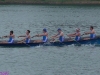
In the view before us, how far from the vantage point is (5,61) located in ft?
149

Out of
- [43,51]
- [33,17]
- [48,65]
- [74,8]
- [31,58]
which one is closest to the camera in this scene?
[48,65]

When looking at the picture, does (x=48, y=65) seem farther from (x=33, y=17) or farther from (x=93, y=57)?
(x=33, y=17)

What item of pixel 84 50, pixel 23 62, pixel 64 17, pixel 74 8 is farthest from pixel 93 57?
pixel 74 8

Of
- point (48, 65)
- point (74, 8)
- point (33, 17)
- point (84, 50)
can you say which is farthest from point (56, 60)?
point (74, 8)

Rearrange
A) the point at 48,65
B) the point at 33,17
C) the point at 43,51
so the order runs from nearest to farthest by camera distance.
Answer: the point at 48,65 < the point at 43,51 < the point at 33,17

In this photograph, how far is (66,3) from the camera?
123 meters

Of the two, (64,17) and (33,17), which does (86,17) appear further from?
(33,17)

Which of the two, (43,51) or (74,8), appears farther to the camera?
(74,8)

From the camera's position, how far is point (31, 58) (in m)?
46.8

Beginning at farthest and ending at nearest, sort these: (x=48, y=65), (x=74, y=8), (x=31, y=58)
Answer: (x=74, y=8)
(x=31, y=58)
(x=48, y=65)

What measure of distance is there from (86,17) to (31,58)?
52.0 m

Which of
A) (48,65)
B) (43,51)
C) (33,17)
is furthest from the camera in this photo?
(33,17)

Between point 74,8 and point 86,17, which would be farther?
point 74,8

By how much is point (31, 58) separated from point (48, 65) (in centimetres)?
358
